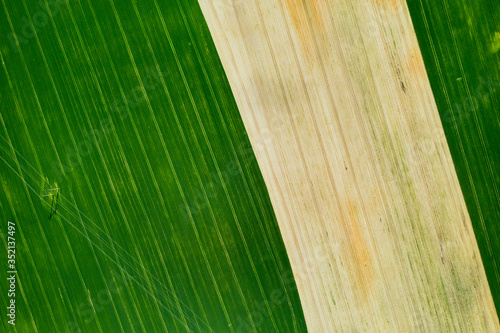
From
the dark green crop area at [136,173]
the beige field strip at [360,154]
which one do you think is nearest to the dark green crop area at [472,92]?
the beige field strip at [360,154]

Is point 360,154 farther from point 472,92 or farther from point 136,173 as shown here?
point 136,173

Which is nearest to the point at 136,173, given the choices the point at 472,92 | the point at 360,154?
the point at 360,154

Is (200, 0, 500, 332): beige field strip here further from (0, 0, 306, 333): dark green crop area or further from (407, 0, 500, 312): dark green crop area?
(0, 0, 306, 333): dark green crop area

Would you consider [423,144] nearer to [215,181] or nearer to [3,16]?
[215,181]

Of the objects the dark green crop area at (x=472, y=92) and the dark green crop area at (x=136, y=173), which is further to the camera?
the dark green crop area at (x=136, y=173)

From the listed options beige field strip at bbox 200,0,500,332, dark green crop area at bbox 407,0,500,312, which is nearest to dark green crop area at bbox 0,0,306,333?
beige field strip at bbox 200,0,500,332

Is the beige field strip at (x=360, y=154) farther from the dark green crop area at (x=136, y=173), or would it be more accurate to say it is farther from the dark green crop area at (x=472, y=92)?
the dark green crop area at (x=136, y=173)
